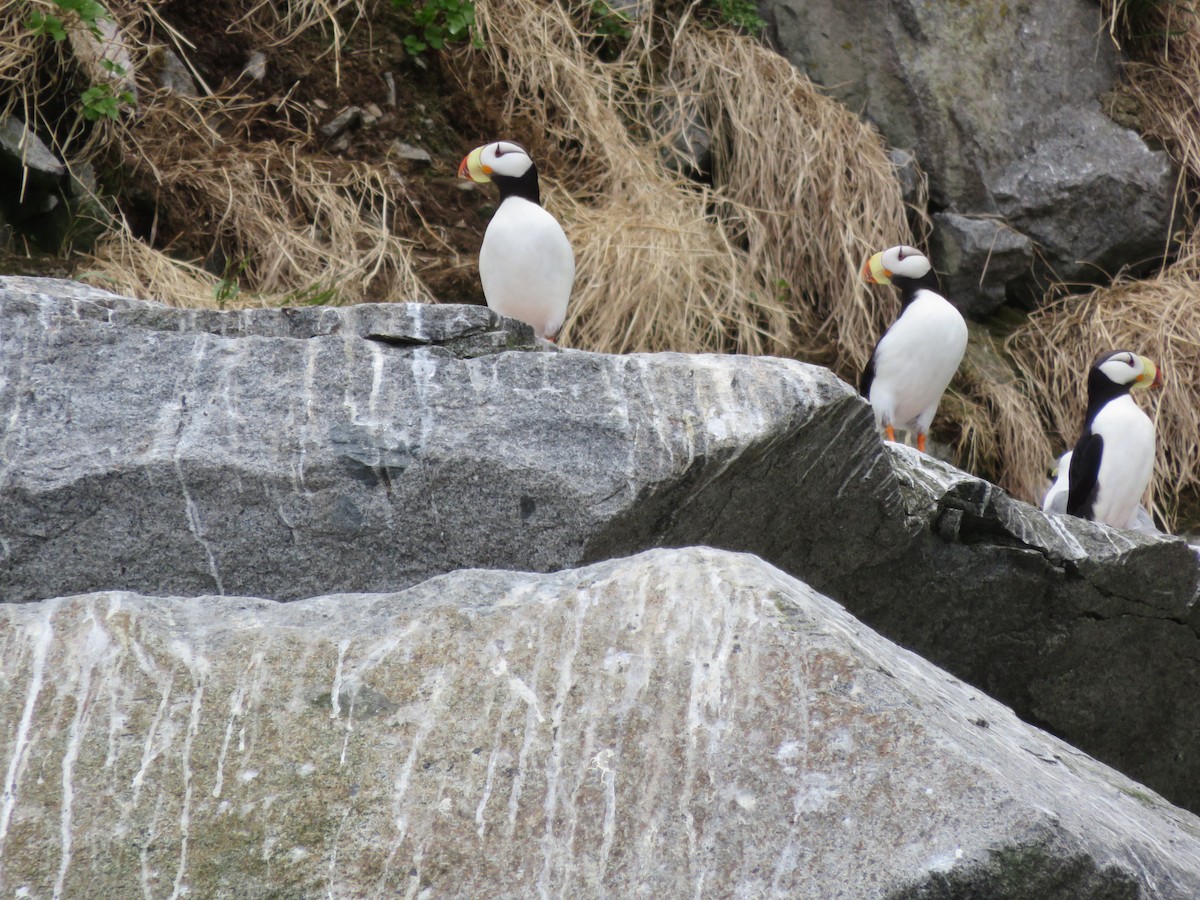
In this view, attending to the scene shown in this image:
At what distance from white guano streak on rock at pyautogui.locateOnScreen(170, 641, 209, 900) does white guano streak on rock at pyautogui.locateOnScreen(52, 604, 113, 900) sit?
0.11 metres

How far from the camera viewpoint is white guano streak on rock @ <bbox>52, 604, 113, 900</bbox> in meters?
1.70

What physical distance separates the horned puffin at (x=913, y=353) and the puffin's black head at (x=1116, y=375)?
59 centimetres

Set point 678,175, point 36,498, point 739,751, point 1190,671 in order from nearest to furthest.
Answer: point 739,751
point 36,498
point 1190,671
point 678,175

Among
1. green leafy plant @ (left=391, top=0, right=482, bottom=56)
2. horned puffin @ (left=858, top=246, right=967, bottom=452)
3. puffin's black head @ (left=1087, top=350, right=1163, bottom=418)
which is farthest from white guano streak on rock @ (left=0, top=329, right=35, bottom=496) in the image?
puffin's black head @ (left=1087, top=350, right=1163, bottom=418)

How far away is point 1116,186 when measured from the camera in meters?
6.57

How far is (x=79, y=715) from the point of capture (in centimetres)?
182

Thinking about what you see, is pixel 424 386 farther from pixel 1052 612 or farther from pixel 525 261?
pixel 525 261

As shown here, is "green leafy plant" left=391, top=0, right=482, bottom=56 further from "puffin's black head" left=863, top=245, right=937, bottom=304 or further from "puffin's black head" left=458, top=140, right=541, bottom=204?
"puffin's black head" left=863, top=245, right=937, bottom=304

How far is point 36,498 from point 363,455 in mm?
572

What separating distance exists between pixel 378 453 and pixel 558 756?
34.4 inches

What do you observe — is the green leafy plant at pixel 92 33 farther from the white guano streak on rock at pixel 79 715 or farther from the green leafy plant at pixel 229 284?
the white guano streak on rock at pixel 79 715

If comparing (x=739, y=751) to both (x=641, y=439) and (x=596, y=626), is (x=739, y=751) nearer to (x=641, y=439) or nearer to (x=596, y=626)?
(x=596, y=626)

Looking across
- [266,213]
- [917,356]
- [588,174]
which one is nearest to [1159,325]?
[917,356]

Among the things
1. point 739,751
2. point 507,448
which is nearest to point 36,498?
point 507,448
